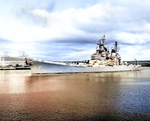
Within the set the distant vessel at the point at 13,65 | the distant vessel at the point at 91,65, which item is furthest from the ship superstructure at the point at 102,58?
the distant vessel at the point at 13,65

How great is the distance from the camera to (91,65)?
188ft

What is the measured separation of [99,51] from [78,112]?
5786 cm

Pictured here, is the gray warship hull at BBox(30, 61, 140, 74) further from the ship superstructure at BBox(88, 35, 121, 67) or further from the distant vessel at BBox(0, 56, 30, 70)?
the distant vessel at BBox(0, 56, 30, 70)

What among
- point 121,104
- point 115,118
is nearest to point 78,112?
point 115,118

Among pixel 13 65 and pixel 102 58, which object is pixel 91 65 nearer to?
pixel 102 58

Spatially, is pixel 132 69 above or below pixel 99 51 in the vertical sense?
below

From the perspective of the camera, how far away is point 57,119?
976 cm

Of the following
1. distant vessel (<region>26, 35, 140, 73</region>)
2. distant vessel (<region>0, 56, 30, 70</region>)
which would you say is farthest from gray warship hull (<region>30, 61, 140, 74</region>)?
distant vessel (<region>0, 56, 30, 70</region>)

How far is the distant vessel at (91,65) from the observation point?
4781 centimetres

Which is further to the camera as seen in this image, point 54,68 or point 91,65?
point 91,65

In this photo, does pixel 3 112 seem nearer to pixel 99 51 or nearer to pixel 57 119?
pixel 57 119

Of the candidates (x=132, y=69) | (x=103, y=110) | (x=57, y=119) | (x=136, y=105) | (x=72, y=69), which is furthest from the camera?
(x=132, y=69)

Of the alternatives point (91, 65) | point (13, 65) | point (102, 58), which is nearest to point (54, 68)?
point (91, 65)

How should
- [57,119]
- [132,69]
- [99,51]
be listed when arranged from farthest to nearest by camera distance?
[132,69] < [99,51] < [57,119]
